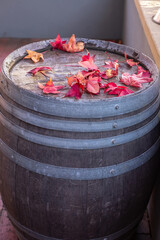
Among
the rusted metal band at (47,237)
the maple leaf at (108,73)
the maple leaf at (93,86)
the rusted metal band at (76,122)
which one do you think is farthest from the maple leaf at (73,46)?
the rusted metal band at (47,237)

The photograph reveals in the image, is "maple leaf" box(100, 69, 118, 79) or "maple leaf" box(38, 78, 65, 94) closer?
"maple leaf" box(38, 78, 65, 94)

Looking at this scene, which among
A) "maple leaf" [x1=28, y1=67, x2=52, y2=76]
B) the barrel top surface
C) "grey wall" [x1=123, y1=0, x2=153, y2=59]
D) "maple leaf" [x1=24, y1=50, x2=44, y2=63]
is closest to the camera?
the barrel top surface

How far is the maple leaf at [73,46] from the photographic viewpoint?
148cm

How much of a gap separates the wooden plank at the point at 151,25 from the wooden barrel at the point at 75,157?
0.97ft

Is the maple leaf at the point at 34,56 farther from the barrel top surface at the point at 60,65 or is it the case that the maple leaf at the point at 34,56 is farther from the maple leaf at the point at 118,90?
the maple leaf at the point at 118,90

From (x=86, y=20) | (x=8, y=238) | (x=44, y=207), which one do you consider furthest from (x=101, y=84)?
(x=86, y=20)

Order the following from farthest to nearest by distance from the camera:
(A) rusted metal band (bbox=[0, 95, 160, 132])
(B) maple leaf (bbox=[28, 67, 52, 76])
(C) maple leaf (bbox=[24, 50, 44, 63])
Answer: (C) maple leaf (bbox=[24, 50, 44, 63]), (B) maple leaf (bbox=[28, 67, 52, 76]), (A) rusted metal band (bbox=[0, 95, 160, 132])

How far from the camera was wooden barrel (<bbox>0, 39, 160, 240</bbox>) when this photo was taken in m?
1.08

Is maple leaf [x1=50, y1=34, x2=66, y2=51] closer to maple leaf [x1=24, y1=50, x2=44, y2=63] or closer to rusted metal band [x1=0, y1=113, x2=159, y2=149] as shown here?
maple leaf [x1=24, y1=50, x2=44, y2=63]

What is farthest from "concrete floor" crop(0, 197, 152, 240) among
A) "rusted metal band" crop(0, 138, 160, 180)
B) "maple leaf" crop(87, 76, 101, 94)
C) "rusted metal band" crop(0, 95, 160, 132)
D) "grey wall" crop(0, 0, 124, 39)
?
"grey wall" crop(0, 0, 124, 39)

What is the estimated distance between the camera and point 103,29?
4367 mm

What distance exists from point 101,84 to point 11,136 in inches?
14.5

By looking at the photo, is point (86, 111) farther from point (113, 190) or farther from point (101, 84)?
point (113, 190)

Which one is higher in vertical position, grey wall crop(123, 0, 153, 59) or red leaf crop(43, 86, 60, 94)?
red leaf crop(43, 86, 60, 94)
